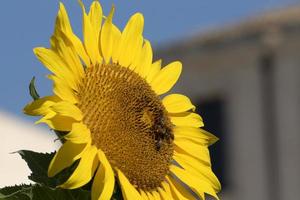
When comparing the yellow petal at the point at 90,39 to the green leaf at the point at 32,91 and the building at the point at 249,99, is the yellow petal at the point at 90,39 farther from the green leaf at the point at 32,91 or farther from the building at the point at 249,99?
the building at the point at 249,99

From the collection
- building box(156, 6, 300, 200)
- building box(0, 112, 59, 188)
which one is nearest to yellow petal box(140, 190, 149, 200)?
building box(0, 112, 59, 188)

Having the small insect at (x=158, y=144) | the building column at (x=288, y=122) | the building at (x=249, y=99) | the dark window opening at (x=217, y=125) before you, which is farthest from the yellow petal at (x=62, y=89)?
the dark window opening at (x=217, y=125)

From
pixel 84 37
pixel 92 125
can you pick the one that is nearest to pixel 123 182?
pixel 92 125

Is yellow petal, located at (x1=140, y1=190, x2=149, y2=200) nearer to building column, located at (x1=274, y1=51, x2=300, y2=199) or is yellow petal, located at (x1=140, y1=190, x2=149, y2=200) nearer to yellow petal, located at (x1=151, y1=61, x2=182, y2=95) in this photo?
yellow petal, located at (x1=151, y1=61, x2=182, y2=95)

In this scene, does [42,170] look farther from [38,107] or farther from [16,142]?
[16,142]

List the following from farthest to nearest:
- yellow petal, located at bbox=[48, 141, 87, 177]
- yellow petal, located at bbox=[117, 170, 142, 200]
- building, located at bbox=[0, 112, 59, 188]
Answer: building, located at bbox=[0, 112, 59, 188], yellow petal, located at bbox=[117, 170, 142, 200], yellow petal, located at bbox=[48, 141, 87, 177]
